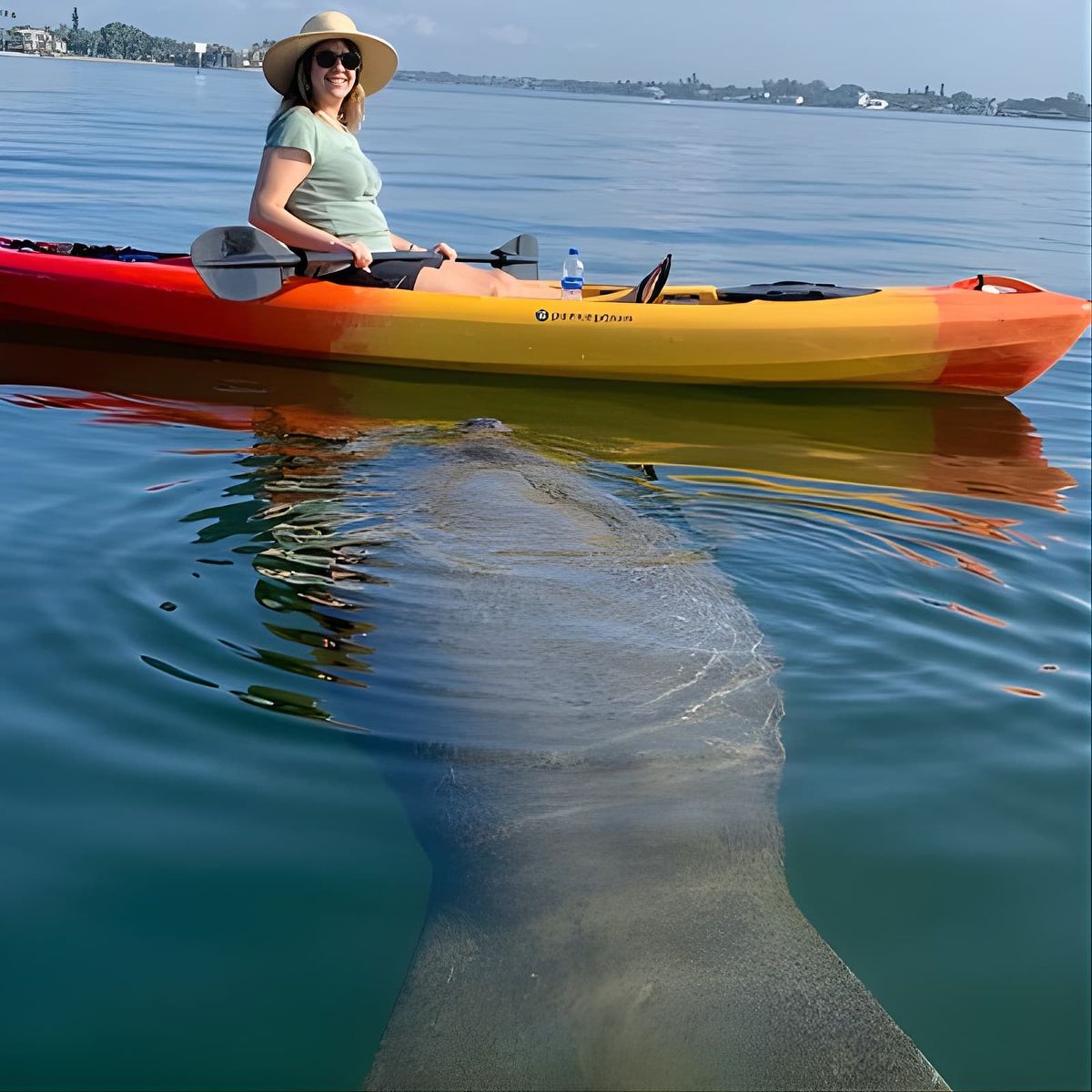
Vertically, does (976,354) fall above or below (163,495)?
above

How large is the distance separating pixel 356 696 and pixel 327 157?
500cm

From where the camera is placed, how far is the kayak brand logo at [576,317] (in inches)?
333

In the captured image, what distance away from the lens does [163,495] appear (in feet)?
19.6

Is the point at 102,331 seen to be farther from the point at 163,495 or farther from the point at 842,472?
the point at 842,472

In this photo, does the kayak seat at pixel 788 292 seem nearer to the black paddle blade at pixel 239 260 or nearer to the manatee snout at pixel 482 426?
the manatee snout at pixel 482 426

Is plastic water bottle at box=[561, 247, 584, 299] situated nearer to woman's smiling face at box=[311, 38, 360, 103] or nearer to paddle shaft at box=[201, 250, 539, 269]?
paddle shaft at box=[201, 250, 539, 269]

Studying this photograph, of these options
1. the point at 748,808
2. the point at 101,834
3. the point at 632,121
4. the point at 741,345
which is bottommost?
the point at 101,834

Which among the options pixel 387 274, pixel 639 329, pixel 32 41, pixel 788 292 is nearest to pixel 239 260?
pixel 387 274

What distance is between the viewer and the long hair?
783 centimetres

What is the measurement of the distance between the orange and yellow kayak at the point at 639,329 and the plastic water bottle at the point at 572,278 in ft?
0.89

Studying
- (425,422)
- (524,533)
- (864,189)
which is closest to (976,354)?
(425,422)

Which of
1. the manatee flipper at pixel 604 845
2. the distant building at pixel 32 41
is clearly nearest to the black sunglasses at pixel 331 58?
the manatee flipper at pixel 604 845

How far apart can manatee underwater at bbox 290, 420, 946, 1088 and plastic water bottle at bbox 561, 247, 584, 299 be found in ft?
12.1

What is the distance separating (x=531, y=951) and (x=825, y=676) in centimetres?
198
